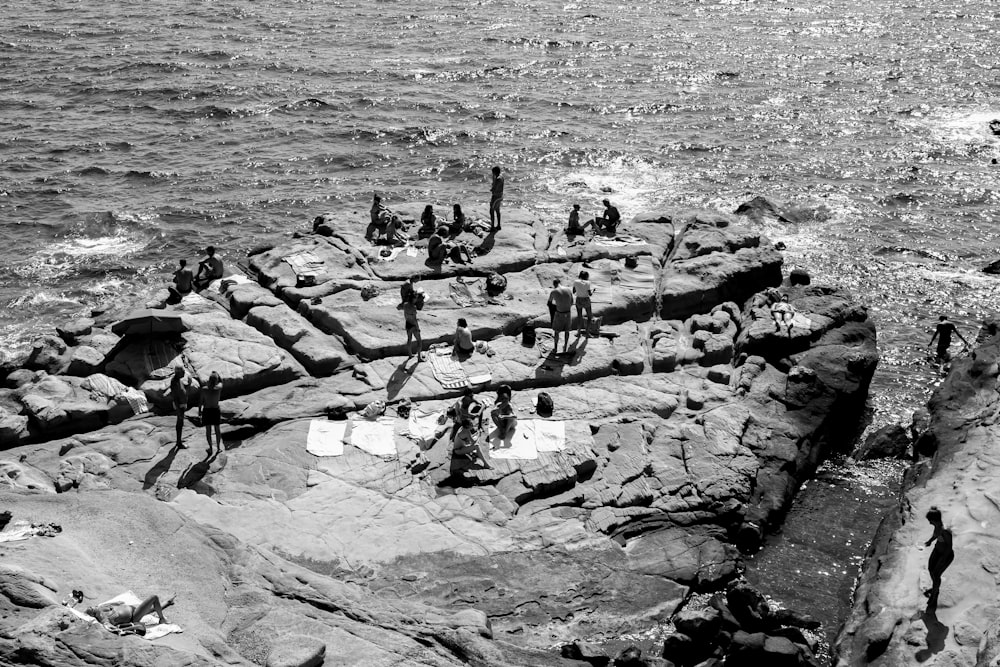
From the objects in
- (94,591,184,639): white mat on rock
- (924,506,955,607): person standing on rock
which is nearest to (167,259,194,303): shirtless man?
(94,591,184,639): white mat on rock

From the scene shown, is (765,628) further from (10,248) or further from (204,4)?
(204,4)

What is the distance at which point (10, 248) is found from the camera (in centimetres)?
4025

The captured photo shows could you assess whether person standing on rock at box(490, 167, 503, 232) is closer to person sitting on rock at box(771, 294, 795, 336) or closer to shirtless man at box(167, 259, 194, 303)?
person sitting on rock at box(771, 294, 795, 336)

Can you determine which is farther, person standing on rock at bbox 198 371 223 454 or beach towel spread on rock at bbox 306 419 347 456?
beach towel spread on rock at bbox 306 419 347 456

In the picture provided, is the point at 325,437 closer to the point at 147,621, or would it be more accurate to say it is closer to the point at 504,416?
the point at 504,416

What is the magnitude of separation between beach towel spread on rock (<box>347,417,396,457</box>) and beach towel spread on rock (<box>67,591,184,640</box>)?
7.92 m

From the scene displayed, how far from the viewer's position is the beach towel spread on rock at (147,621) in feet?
55.0

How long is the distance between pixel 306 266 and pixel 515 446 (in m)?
11.0

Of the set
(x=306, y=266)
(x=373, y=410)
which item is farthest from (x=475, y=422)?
(x=306, y=266)

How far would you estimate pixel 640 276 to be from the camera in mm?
32375

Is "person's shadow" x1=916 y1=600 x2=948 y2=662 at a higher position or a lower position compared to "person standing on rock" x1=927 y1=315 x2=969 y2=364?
lower

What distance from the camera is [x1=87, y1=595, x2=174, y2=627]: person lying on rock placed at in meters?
17.0

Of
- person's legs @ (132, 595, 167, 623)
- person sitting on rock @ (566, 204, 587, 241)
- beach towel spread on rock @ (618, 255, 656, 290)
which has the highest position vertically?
person sitting on rock @ (566, 204, 587, 241)

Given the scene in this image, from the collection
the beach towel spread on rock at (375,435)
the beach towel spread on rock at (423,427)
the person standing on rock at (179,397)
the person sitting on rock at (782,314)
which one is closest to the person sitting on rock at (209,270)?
the person standing on rock at (179,397)
